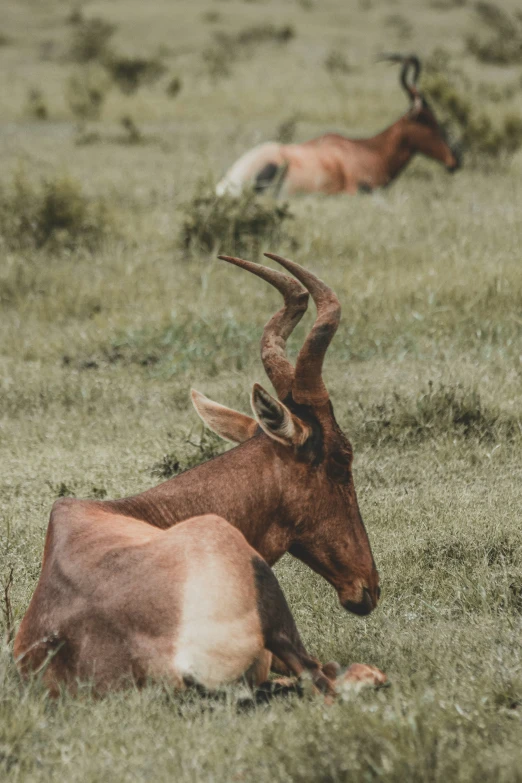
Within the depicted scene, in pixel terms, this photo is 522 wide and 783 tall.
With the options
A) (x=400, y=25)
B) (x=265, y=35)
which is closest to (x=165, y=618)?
(x=265, y=35)

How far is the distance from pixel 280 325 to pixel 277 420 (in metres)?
0.58

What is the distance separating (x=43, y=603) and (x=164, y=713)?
636 mm

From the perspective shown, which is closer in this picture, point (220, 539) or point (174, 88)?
point (220, 539)

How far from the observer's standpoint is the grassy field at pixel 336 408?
10.8ft

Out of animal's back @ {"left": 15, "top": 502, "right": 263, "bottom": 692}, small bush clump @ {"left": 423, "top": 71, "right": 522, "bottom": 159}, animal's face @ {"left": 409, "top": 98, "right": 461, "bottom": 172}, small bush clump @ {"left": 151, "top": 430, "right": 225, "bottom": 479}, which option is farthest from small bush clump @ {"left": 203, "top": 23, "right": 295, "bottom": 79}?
animal's back @ {"left": 15, "top": 502, "right": 263, "bottom": 692}

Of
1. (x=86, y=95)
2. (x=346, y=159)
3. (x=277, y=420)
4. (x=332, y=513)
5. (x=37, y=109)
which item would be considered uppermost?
(x=277, y=420)

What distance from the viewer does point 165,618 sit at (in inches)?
142

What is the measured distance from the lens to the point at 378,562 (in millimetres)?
5164

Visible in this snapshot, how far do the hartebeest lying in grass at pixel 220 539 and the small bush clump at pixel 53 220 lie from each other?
6.63 meters

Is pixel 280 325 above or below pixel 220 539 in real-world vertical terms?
above

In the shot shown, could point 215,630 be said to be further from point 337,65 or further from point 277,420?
point 337,65

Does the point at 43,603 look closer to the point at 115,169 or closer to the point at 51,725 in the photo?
the point at 51,725

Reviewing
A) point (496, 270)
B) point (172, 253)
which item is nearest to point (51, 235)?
point (172, 253)

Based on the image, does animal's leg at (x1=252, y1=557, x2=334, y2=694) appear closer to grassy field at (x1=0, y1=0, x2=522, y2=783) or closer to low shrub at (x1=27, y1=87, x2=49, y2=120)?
grassy field at (x1=0, y1=0, x2=522, y2=783)
